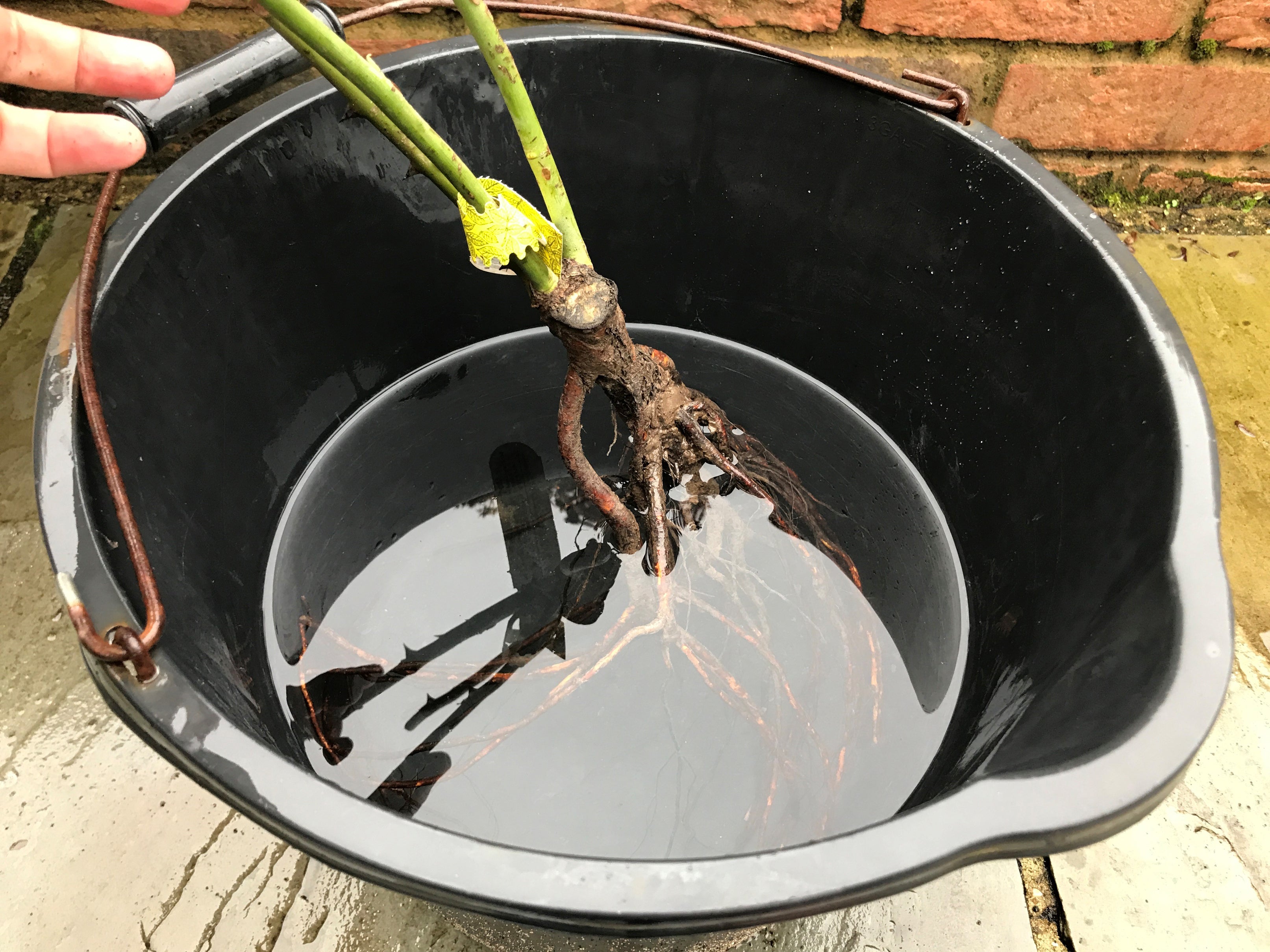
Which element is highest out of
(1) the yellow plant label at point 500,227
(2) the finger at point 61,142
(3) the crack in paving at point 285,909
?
(2) the finger at point 61,142

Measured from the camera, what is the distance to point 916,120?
0.81 metres

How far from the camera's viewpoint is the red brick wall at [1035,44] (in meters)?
1.12

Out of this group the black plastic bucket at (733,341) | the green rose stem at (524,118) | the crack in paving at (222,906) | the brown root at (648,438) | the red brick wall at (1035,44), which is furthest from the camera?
the red brick wall at (1035,44)

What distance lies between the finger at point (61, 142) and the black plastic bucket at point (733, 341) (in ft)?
0.23

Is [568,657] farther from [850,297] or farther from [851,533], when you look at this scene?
[850,297]

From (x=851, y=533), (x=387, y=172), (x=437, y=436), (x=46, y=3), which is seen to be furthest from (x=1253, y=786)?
(x=46, y=3)

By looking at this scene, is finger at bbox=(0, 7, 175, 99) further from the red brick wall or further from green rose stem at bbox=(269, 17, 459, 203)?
the red brick wall

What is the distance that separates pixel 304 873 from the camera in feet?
2.87

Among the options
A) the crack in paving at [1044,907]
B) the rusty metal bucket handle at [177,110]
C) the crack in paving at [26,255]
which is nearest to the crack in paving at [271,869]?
the rusty metal bucket handle at [177,110]

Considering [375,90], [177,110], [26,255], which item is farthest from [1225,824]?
[26,255]

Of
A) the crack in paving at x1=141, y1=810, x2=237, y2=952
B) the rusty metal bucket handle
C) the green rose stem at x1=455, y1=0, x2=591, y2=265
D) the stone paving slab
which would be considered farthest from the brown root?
the crack in paving at x1=141, y1=810, x2=237, y2=952

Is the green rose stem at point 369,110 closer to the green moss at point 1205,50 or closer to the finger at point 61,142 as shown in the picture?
the finger at point 61,142

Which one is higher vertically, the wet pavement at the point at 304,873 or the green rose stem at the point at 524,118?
the green rose stem at the point at 524,118

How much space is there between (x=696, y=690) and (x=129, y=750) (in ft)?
2.15
